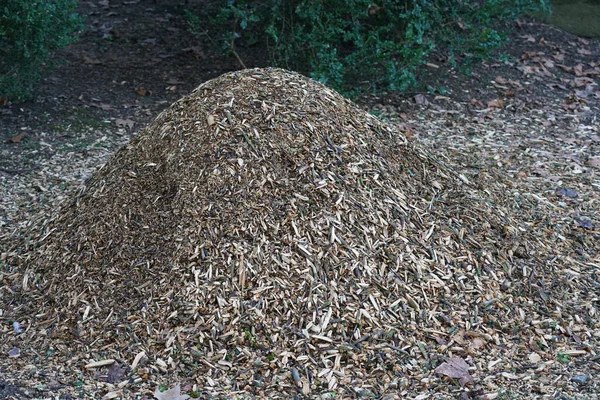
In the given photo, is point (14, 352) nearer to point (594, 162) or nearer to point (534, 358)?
point (534, 358)

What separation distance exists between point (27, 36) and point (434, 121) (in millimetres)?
3343

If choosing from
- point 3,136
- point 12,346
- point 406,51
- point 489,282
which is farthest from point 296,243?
point 3,136

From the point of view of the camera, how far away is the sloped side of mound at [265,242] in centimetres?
334

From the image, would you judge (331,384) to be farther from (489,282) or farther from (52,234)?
(52,234)

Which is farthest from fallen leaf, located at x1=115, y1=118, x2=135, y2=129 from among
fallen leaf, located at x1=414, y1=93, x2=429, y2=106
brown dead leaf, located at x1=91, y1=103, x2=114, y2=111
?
fallen leaf, located at x1=414, y1=93, x2=429, y2=106

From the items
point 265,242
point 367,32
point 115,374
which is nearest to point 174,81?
point 367,32

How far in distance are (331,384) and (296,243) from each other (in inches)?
28.1

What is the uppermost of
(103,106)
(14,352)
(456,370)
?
(456,370)

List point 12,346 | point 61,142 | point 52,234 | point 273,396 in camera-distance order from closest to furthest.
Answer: point 273,396 < point 12,346 < point 52,234 < point 61,142

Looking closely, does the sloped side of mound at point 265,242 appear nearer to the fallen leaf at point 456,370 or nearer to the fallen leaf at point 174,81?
the fallen leaf at point 456,370

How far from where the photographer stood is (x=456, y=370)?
127 inches

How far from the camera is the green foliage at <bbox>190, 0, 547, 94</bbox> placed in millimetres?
6043

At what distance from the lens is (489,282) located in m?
3.70

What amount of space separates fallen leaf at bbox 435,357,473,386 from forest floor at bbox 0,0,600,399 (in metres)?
0.09
